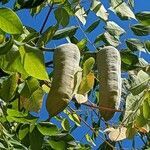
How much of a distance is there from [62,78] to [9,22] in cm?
25

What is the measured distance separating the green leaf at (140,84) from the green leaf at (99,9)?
25.7 inches

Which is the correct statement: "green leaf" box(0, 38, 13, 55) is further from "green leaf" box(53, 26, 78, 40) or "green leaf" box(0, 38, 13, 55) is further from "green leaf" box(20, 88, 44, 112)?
"green leaf" box(53, 26, 78, 40)

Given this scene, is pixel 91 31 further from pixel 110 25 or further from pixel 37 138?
pixel 37 138

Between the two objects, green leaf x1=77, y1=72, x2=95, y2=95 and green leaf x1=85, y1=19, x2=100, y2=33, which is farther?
green leaf x1=85, y1=19, x2=100, y2=33

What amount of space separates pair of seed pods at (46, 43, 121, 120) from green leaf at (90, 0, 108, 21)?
0.83 m

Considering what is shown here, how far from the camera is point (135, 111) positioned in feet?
5.34

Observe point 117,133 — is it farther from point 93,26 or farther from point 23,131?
point 93,26

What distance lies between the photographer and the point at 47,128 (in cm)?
191

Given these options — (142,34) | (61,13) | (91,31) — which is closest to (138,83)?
(61,13)

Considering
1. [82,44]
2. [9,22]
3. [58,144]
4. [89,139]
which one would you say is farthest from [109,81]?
[89,139]

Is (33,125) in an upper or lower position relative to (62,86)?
lower

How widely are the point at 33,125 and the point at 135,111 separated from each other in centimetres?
43

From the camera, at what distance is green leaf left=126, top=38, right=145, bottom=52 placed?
2.32m

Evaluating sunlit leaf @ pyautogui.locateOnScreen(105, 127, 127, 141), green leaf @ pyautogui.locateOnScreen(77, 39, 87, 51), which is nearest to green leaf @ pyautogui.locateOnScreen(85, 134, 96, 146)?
green leaf @ pyautogui.locateOnScreen(77, 39, 87, 51)
